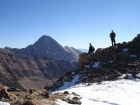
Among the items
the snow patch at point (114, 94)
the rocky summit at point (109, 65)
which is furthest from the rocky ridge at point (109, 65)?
the snow patch at point (114, 94)

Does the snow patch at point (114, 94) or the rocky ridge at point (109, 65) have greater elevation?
the rocky ridge at point (109, 65)

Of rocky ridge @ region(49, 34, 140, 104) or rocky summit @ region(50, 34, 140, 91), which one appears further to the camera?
rocky summit @ region(50, 34, 140, 91)

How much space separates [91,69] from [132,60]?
30.1 feet

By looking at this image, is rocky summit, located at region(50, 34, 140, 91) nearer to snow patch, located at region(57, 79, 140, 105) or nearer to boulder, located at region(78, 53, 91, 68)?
boulder, located at region(78, 53, 91, 68)

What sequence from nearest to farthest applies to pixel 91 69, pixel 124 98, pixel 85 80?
1. pixel 124 98
2. pixel 85 80
3. pixel 91 69

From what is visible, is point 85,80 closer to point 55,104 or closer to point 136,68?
point 136,68

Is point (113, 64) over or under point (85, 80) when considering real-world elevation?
over

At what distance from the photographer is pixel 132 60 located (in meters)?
35.9

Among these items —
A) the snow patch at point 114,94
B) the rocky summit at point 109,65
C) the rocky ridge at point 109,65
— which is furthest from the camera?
the rocky summit at point 109,65

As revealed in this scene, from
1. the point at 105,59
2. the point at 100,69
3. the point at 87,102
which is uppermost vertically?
the point at 105,59

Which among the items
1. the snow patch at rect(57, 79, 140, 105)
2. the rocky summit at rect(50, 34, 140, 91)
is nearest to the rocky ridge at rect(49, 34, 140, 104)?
the rocky summit at rect(50, 34, 140, 91)

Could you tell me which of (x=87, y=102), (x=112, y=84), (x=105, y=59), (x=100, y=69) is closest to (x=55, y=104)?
(x=87, y=102)

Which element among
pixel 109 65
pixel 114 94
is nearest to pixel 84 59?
pixel 109 65

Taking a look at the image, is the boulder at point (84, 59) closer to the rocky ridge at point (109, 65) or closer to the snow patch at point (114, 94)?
the rocky ridge at point (109, 65)
